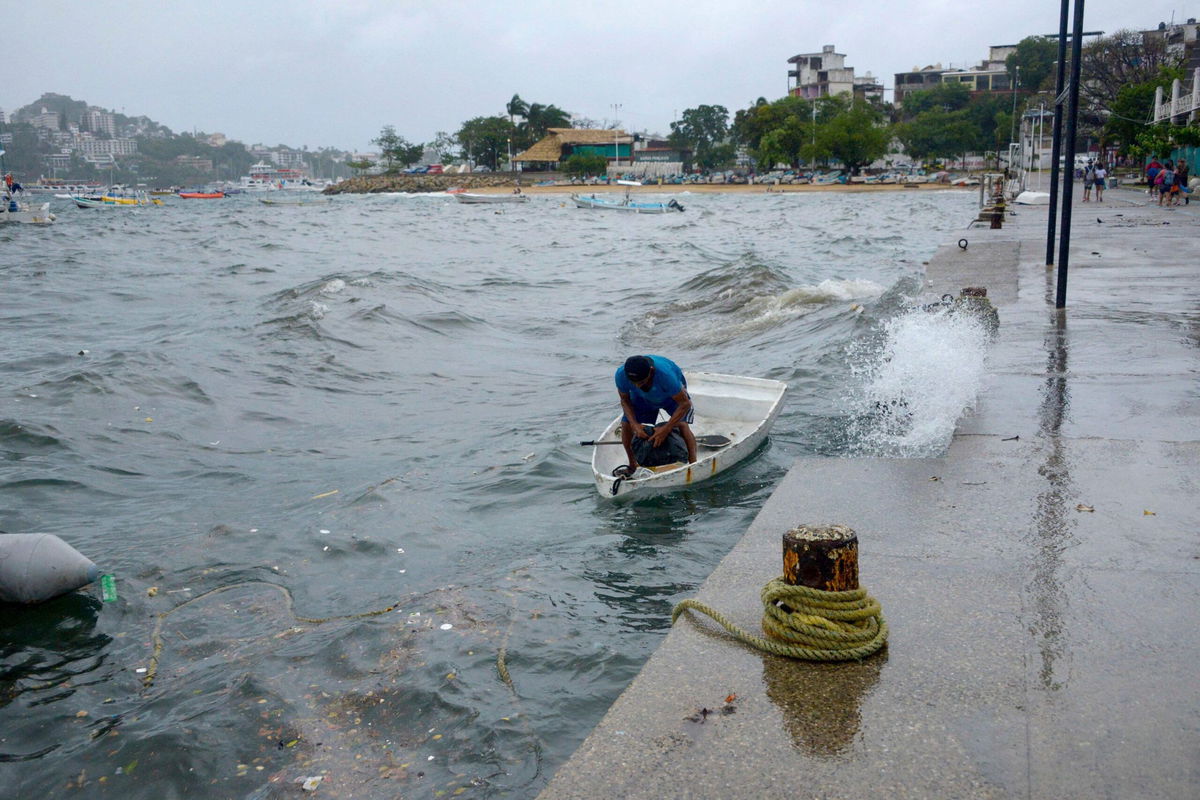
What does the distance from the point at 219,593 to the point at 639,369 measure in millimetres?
3483

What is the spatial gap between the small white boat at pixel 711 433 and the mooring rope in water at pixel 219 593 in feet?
7.82

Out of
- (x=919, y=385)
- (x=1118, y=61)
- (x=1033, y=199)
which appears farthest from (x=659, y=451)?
(x=1118, y=61)

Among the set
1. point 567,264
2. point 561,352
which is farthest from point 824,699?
point 567,264

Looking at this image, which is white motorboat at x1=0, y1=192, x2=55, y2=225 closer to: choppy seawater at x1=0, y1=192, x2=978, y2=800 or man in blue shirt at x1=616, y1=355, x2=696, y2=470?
choppy seawater at x1=0, y1=192, x2=978, y2=800

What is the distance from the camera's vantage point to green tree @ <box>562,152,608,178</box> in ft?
390

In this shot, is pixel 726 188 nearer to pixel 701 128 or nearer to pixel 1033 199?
pixel 701 128

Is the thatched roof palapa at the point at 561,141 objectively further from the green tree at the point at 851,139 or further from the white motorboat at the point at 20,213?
the white motorboat at the point at 20,213

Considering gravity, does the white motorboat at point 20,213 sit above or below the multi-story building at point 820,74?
below

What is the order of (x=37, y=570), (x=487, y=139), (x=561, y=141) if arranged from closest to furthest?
(x=37, y=570) → (x=561, y=141) → (x=487, y=139)

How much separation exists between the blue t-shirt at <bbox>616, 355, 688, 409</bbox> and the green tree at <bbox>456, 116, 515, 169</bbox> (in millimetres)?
133375

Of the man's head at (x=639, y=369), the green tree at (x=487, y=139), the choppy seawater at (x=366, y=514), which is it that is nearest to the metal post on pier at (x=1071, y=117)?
the choppy seawater at (x=366, y=514)

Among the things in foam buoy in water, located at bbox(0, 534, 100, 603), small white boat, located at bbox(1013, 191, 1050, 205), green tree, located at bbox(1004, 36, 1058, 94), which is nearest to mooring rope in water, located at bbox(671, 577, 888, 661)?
foam buoy in water, located at bbox(0, 534, 100, 603)

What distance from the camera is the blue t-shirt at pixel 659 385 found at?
7.64 metres

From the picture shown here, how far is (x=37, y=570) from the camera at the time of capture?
595cm
